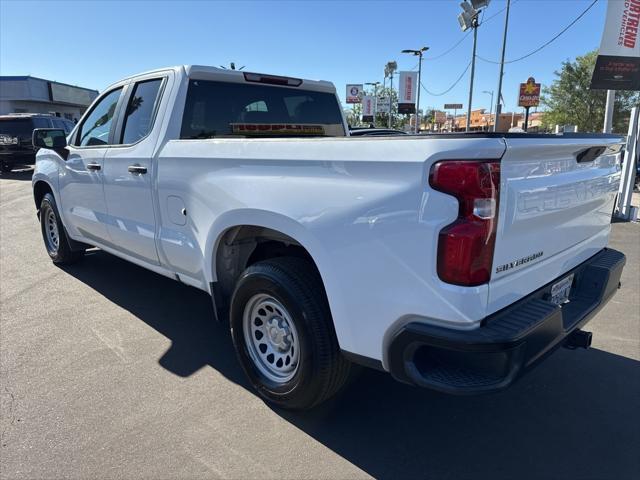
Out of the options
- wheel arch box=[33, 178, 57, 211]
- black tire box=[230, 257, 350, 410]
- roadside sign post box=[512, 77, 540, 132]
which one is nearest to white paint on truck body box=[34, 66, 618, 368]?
black tire box=[230, 257, 350, 410]

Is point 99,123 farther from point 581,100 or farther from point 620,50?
point 581,100

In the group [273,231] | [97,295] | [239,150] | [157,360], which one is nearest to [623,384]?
[273,231]

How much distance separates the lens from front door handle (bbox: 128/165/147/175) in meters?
3.54

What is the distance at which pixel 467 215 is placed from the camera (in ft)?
6.20

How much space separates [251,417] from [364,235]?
4.76 feet

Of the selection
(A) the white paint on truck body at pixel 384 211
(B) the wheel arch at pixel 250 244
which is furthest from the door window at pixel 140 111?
(B) the wheel arch at pixel 250 244

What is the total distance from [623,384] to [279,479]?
241 centimetres

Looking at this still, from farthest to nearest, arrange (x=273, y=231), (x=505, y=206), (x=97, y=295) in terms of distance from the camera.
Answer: (x=97, y=295)
(x=273, y=231)
(x=505, y=206)

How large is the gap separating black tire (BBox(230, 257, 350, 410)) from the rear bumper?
1.49 feet

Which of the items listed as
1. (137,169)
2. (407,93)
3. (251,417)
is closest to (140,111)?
(137,169)

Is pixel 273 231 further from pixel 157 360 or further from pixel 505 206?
pixel 157 360

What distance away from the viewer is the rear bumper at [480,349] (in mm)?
1921

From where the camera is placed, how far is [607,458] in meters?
2.47

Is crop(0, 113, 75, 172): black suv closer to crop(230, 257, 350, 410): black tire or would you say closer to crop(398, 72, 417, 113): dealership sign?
crop(230, 257, 350, 410): black tire
